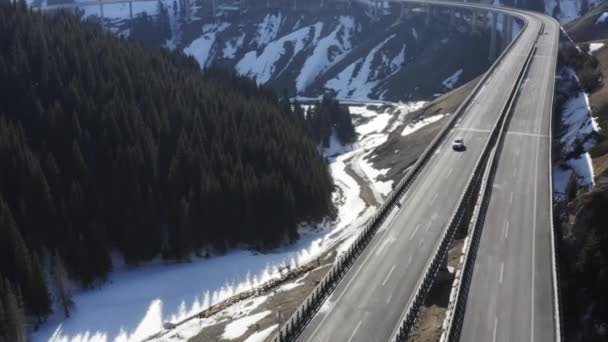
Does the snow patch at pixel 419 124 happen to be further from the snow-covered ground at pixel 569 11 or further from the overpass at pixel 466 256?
the snow-covered ground at pixel 569 11

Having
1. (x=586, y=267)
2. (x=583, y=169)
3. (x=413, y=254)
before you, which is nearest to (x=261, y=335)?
(x=413, y=254)

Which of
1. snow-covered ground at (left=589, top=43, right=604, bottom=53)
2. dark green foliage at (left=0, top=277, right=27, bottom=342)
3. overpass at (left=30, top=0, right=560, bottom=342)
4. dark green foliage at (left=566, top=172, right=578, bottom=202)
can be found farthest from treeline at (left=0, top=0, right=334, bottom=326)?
snow-covered ground at (left=589, top=43, right=604, bottom=53)

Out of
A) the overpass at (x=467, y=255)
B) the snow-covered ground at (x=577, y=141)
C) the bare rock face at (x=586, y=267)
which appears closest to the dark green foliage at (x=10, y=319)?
the overpass at (x=467, y=255)

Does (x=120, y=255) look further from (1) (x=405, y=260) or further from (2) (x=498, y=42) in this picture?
(2) (x=498, y=42)

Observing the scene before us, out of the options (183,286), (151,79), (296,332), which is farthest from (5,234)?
(151,79)

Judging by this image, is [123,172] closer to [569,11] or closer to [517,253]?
[517,253]

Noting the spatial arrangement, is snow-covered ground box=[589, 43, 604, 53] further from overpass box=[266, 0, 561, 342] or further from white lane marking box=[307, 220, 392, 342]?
white lane marking box=[307, 220, 392, 342]
